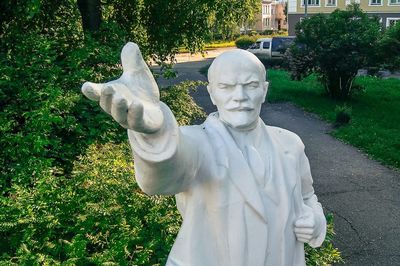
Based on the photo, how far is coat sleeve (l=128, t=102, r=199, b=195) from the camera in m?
1.59

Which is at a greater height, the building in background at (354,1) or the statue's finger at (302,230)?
the building in background at (354,1)

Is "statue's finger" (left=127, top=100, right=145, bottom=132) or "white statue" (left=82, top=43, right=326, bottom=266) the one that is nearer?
"statue's finger" (left=127, top=100, right=145, bottom=132)

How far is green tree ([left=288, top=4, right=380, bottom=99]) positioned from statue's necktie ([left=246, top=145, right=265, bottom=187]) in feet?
44.7

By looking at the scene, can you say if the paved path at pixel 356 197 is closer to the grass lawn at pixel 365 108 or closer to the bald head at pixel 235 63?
the grass lawn at pixel 365 108

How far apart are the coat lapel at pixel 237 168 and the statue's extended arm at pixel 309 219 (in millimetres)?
192

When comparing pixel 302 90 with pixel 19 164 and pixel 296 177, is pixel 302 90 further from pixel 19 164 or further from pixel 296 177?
pixel 296 177

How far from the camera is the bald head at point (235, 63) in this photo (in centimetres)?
192

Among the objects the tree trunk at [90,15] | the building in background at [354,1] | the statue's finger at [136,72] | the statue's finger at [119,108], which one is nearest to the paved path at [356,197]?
the tree trunk at [90,15]

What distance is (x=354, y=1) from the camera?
34.2 m

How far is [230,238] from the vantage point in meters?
1.89

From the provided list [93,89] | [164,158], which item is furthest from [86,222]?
[93,89]

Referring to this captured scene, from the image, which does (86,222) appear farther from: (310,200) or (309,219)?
(309,219)

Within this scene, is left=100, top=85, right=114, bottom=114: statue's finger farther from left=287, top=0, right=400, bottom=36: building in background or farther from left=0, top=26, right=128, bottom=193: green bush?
left=287, top=0, right=400, bottom=36: building in background

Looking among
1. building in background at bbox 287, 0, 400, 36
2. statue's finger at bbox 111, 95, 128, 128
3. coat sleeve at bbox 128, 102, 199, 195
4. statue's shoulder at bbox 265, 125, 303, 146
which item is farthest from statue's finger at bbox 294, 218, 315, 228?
building in background at bbox 287, 0, 400, 36
